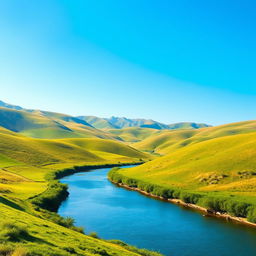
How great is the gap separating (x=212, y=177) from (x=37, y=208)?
6494cm

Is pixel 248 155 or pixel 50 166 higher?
pixel 248 155

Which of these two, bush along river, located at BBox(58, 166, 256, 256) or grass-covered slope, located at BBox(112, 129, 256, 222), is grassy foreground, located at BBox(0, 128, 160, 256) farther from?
grass-covered slope, located at BBox(112, 129, 256, 222)

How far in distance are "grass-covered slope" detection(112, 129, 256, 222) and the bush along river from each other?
5.26 meters

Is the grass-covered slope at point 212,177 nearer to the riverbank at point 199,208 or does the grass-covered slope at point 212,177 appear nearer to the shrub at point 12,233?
the riverbank at point 199,208

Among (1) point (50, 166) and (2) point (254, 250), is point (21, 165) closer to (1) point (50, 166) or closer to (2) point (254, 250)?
(1) point (50, 166)

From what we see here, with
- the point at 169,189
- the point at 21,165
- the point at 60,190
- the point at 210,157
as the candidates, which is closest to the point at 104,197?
the point at 60,190

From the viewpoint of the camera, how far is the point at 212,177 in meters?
94.9

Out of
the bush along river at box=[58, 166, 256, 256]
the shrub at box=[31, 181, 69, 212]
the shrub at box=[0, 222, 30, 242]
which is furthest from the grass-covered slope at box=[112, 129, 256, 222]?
the shrub at box=[0, 222, 30, 242]

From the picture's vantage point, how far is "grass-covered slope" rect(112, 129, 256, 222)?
73188 millimetres

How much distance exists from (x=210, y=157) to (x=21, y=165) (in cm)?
9812

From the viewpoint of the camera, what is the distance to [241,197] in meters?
73.4

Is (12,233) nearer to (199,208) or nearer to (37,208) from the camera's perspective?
(37,208)

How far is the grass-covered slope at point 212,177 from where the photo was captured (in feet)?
240

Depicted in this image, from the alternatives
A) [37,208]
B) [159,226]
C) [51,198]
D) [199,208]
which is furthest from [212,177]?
[37,208]
